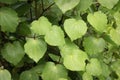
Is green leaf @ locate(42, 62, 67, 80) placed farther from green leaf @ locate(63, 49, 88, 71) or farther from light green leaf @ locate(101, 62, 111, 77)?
light green leaf @ locate(101, 62, 111, 77)

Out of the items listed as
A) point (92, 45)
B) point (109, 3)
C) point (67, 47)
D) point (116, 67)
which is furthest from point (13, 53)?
point (116, 67)

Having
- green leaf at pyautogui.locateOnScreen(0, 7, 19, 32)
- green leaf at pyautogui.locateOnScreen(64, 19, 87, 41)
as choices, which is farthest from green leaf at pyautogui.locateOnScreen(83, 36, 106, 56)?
green leaf at pyautogui.locateOnScreen(0, 7, 19, 32)

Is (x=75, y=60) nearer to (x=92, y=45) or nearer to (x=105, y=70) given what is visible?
(x=92, y=45)

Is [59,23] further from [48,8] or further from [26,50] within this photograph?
[26,50]

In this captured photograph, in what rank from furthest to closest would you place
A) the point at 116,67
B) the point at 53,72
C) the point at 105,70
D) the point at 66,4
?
the point at 116,67
the point at 105,70
the point at 53,72
the point at 66,4

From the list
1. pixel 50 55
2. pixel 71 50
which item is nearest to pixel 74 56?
pixel 71 50

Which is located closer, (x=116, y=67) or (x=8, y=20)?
(x=8, y=20)
